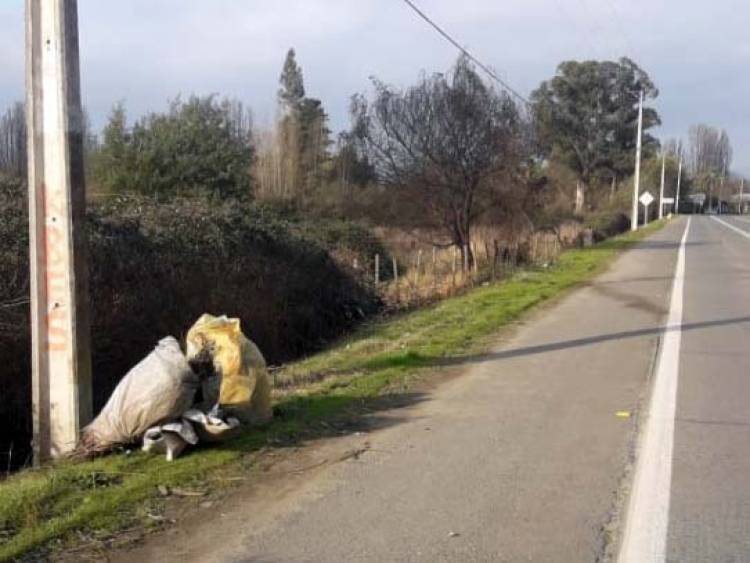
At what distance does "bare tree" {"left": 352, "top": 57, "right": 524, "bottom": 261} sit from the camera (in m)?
27.7

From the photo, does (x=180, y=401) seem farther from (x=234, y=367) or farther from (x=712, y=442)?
(x=712, y=442)

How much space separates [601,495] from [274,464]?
2.22 m

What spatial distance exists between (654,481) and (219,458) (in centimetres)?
292

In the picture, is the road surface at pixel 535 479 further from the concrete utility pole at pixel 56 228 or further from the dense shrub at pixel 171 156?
the dense shrub at pixel 171 156

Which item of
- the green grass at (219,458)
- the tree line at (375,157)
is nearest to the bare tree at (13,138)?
the tree line at (375,157)

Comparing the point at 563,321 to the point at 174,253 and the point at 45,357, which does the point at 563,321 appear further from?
the point at 45,357

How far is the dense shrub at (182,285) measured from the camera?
422 inches

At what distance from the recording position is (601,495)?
5480 mm

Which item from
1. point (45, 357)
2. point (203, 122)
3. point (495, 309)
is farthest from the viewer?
point (203, 122)

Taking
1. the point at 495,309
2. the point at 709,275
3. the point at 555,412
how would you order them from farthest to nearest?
the point at 709,275
the point at 495,309
the point at 555,412

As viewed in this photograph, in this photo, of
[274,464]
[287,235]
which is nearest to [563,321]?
[287,235]

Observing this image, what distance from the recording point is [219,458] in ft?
20.5

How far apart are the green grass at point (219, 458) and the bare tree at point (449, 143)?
46.2 ft

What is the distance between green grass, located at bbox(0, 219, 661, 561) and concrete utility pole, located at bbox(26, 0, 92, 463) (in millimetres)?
581
